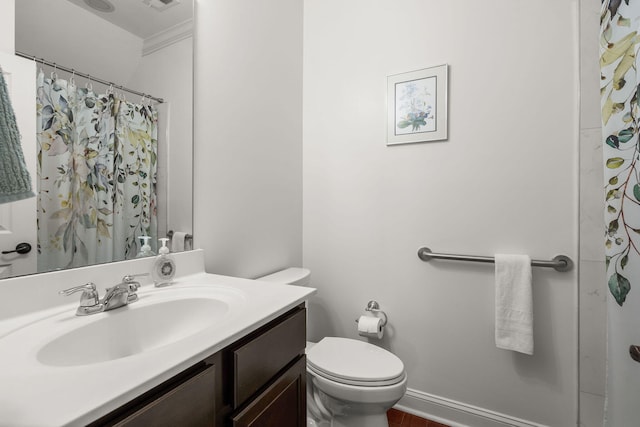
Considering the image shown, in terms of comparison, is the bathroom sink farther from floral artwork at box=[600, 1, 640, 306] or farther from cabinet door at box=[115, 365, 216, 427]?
floral artwork at box=[600, 1, 640, 306]

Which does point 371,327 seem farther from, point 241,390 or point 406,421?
point 241,390

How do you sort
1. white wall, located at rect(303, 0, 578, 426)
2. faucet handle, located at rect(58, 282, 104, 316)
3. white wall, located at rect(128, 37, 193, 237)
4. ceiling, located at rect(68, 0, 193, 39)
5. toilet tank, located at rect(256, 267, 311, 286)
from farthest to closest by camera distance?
toilet tank, located at rect(256, 267, 311, 286), white wall, located at rect(303, 0, 578, 426), white wall, located at rect(128, 37, 193, 237), ceiling, located at rect(68, 0, 193, 39), faucet handle, located at rect(58, 282, 104, 316)

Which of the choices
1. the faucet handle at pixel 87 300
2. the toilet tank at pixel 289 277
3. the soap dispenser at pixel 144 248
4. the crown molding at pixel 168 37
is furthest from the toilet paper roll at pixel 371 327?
the crown molding at pixel 168 37

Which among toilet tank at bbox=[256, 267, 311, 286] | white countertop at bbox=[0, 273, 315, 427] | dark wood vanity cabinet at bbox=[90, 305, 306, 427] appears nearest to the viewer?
white countertop at bbox=[0, 273, 315, 427]

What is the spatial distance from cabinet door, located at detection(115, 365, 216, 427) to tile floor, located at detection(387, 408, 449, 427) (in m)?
1.27

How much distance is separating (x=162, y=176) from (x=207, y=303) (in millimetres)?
534

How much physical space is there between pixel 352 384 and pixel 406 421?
65cm

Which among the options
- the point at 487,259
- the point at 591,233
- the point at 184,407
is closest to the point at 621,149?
the point at 591,233

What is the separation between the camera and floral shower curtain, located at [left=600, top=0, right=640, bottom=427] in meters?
0.78

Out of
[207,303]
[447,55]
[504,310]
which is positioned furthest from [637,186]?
[207,303]

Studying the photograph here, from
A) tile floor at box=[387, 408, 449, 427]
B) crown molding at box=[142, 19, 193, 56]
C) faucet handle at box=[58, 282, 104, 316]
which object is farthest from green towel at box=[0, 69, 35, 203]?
tile floor at box=[387, 408, 449, 427]

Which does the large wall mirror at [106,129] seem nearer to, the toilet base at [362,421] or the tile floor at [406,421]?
the toilet base at [362,421]

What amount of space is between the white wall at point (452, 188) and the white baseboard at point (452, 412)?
1cm

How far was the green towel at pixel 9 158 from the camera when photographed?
0.39 m
